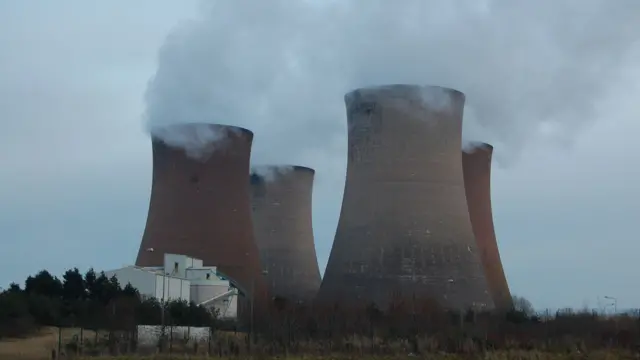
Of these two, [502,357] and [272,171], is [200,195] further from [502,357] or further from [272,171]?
[502,357]

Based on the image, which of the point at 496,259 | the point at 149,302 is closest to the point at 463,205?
the point at 496,259

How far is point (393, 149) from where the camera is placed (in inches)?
749

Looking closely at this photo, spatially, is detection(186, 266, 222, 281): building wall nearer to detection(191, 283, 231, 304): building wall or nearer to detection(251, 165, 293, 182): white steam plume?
detection(191, 283, 231, 304): building wall

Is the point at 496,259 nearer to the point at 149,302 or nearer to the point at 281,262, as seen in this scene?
the point at 281,262

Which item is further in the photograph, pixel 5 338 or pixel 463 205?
pixel 463 205

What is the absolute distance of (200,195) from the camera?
68.2 ft

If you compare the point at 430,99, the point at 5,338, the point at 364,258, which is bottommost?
the point at 5,338

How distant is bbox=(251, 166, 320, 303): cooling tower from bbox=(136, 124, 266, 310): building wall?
449 centimetres

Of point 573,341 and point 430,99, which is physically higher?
point 430,99

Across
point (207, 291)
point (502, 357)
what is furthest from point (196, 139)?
point (502, 357)

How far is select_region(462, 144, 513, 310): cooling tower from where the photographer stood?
2386 centimetres

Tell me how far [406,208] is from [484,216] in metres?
6.02

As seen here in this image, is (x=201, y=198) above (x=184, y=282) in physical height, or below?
above

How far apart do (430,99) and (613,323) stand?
6295 mm
